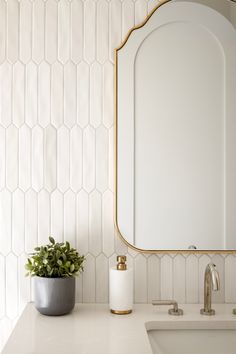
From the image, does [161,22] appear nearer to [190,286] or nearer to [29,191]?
[29,191]

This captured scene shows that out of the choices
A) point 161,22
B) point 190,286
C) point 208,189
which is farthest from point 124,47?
point 190,286

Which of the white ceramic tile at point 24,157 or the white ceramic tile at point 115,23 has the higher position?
the white ceramic tile at point 115,23

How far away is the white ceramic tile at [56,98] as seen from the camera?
1.68m

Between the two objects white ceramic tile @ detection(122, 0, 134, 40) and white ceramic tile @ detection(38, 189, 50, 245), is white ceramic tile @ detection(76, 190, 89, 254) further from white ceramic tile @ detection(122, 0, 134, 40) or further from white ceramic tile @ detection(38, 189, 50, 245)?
white ceramic tile @ detection(122, 0, 134, 40)

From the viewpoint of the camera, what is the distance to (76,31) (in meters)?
1.68

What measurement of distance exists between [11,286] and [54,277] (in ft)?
0.90

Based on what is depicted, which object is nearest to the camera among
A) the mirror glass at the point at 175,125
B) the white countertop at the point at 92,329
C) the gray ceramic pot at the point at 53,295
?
the white countertop at the point at 92,329

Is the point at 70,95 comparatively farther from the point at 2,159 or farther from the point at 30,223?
the point at 30,223

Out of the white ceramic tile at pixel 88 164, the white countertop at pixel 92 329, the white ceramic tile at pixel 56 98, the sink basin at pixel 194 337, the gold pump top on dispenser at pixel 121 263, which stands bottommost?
the sink basin at pixel 194 337

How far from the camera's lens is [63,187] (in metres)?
1.67

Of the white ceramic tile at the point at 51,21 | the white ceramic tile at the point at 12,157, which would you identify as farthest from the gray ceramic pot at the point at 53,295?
the white ceramic tile at the point at 51,21

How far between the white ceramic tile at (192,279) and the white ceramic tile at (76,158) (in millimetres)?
504

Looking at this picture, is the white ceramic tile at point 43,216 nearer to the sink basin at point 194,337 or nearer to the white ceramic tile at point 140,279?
the white ceramic tile at point 140,279

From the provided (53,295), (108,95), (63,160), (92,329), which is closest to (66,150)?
(63,160)
